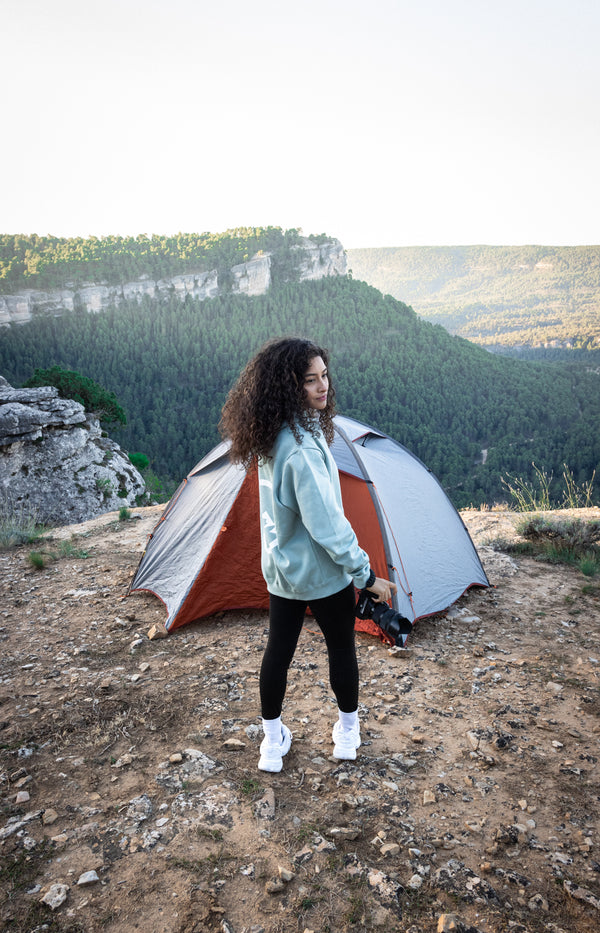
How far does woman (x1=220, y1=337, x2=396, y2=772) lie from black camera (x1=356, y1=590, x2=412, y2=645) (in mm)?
35

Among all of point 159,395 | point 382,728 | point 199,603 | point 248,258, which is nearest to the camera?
point 382,728

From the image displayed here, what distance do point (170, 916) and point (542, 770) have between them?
1.53 meters

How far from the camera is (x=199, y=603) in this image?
144 inches

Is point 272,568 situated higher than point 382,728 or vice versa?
point 272,568

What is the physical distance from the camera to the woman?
5.67ft

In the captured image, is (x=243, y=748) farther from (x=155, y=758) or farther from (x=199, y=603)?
(x=199, y=603)

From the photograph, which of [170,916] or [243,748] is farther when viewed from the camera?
[243,748]

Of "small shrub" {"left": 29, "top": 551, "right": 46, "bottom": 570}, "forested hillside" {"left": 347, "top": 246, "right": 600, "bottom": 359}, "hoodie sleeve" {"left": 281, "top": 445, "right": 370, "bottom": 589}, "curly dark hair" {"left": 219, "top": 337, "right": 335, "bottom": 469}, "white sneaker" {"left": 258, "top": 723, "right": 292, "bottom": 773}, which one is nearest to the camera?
"hoodie sleeve" {"left": 281, "top": 445, "right": 370, "bottom": 589}

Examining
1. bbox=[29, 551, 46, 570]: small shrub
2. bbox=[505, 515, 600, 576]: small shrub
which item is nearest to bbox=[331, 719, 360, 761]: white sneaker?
bbox=[505, 515, 600, 576]: small shrub

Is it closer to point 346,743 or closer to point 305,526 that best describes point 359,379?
point 346,743

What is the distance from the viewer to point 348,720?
219cm

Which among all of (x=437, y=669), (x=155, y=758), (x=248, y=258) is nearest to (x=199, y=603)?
(x=155, y=758)

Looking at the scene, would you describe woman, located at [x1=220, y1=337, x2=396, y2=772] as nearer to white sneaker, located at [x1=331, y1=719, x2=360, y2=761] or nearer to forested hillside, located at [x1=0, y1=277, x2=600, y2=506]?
white sneaker, located at [x1=331, y1=719, x2=360, y2=761]

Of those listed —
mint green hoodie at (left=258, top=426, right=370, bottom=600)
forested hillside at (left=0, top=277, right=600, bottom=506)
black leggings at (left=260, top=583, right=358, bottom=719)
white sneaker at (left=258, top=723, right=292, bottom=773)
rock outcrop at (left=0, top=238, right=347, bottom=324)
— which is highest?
rock outcrop at (left=0, top=238, right=347, bottom=324)
